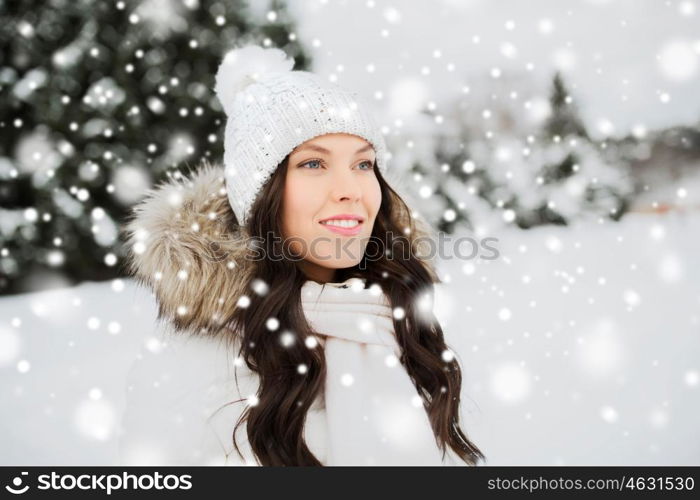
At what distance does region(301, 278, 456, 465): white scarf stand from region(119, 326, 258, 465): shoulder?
25 cm

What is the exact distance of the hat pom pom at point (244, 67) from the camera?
71.1 inches

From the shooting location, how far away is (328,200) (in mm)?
1497

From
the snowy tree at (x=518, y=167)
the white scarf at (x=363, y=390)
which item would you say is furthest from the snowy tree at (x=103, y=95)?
the white scarf at (x=363, y=390)

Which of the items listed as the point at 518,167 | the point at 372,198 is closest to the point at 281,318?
the point at 372,198

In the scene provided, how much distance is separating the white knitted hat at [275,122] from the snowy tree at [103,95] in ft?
10.2

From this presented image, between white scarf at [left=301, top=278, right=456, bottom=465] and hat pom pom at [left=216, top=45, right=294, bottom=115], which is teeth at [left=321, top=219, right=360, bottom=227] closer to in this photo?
white scarf at [left=301, top=278, right=456, bottom=465]

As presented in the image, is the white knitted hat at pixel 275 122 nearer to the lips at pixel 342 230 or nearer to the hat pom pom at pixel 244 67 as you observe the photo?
the hat pom pom at pixel 244 67

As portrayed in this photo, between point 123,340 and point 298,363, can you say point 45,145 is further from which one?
point 298,363

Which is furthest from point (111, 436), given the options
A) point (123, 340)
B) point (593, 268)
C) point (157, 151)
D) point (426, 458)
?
point (593, 268)

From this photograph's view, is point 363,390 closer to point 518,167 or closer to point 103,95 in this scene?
point 103,95

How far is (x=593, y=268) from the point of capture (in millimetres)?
4926

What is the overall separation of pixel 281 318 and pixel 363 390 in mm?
315

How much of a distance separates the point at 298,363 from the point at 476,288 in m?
3.34

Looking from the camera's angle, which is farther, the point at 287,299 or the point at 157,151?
the point at 157,151
